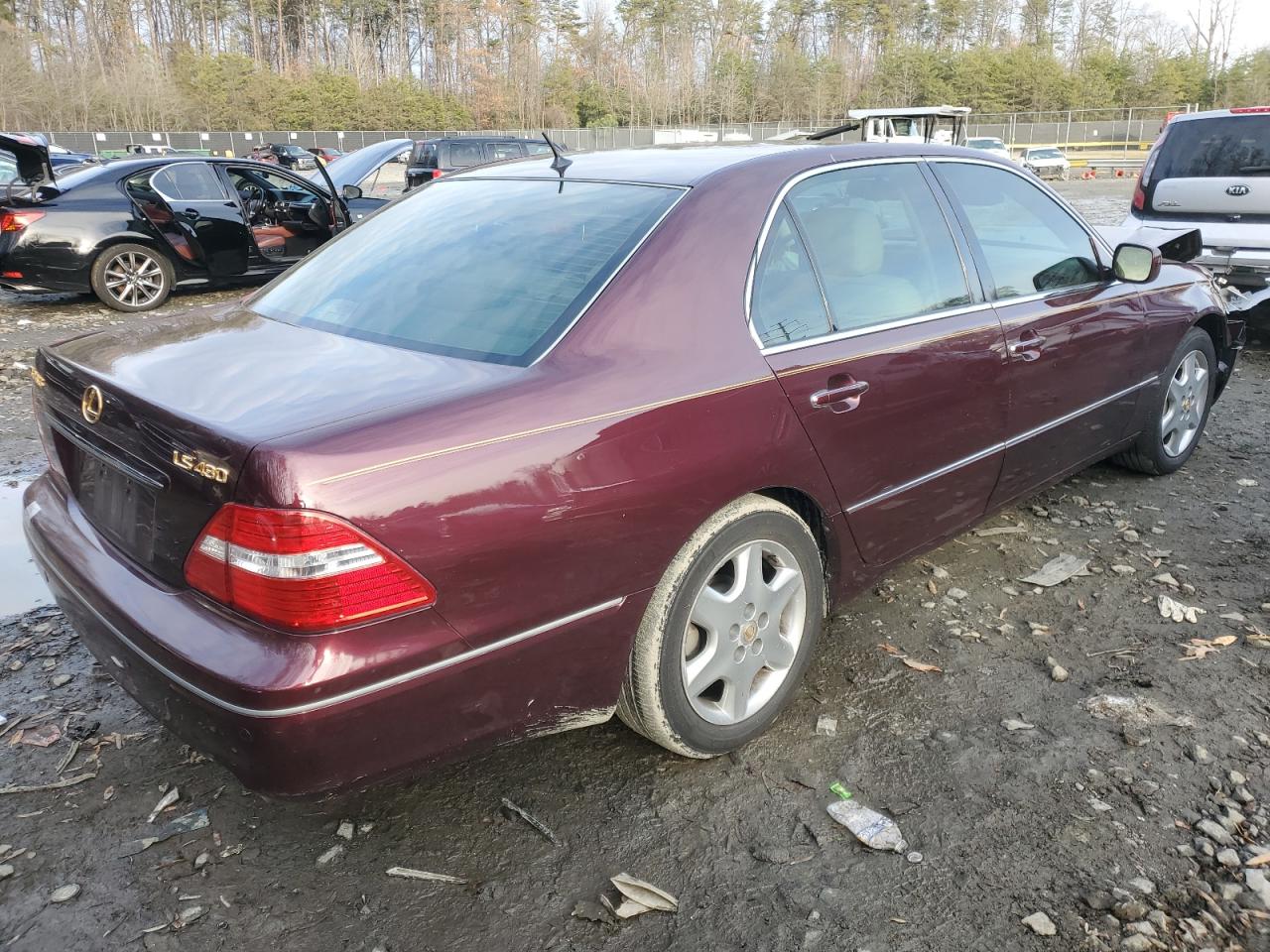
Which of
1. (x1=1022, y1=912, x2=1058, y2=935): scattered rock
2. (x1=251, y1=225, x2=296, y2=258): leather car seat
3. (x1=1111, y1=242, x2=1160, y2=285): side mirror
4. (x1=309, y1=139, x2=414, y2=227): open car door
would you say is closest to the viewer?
(x1=1022, y1=912, x2=1058, y2=935): scattered rock

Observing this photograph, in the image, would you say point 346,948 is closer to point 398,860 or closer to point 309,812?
point 398,860

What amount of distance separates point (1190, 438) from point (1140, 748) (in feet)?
9.12

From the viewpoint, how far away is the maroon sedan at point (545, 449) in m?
1.88

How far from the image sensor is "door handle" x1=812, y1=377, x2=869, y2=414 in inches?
104

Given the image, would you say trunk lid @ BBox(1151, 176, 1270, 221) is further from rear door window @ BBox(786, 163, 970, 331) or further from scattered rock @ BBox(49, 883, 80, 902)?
scattered rock @ BBox(49, 883, 80, 902)

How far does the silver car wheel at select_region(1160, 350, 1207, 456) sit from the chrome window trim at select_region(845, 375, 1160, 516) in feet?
1.35

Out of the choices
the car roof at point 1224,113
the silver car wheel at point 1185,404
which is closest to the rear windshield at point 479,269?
the silver car wheel at point 1185,404

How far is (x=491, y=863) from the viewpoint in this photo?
2.30m

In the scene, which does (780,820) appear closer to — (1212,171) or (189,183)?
(1212,171)

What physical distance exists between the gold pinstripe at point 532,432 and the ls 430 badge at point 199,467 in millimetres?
218

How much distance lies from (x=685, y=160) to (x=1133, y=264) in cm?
224

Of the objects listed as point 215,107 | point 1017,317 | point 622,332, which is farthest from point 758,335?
point 215,107

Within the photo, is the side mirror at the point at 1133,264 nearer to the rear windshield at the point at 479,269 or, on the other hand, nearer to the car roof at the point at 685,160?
the car roof at the point at 685,160

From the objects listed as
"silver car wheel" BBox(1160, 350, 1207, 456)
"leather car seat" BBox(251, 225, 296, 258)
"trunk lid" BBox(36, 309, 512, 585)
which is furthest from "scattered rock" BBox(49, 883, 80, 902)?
"leather car seat" BBox(251, 225, 296, 258)
